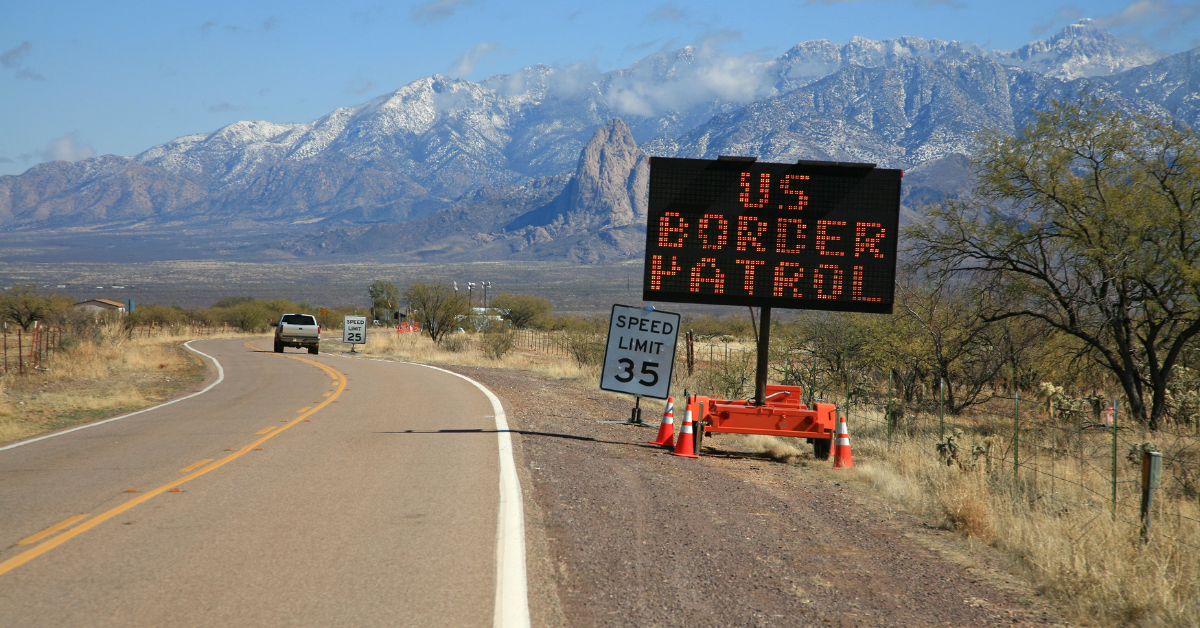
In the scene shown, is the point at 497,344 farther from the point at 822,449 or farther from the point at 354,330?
the point at 822,449

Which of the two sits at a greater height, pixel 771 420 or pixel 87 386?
pixel 771 420

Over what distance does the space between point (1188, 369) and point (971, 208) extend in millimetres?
6240

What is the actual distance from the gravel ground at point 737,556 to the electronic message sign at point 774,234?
7.97 feet

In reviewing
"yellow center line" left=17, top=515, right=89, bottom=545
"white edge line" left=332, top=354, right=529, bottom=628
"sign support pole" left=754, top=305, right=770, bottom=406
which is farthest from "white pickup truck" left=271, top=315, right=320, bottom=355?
"yellow center line" left=17, top=515, right=89, bottom=545

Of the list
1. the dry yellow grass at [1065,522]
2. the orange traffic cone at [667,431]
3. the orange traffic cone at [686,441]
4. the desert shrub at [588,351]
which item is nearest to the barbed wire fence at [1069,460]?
the dry yellow grass at [1065,522]

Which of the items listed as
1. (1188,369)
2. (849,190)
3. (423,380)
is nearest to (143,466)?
(849,190)

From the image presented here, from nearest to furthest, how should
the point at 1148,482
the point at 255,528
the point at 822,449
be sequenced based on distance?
the point at 1148,482 < the point at 255,528 < the point at 822,449

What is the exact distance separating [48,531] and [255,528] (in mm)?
1535

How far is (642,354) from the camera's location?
13.7 meters

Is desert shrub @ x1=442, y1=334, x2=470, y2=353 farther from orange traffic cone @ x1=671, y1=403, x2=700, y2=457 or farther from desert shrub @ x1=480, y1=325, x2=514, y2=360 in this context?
orange traffic cone @ x1=671, y1=403, x2=700, y2=457

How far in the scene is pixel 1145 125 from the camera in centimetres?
1552

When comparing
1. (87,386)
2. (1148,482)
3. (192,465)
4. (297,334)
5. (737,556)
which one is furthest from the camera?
(297,334)

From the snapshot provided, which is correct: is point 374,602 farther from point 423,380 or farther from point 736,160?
point 423,380

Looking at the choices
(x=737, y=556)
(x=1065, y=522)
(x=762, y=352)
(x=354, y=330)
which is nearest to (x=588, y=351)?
(x=354, y=330)
